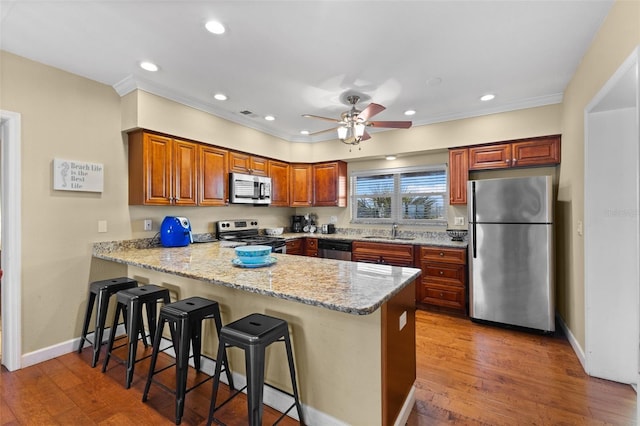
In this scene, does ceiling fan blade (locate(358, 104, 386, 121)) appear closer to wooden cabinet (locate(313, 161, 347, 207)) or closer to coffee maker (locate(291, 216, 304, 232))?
wooden cabinet (locate(313, 161, 347, 207))

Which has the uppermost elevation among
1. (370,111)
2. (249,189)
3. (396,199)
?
(370,111)

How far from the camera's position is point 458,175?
155 inches

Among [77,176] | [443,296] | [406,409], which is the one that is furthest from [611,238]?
[77,176]

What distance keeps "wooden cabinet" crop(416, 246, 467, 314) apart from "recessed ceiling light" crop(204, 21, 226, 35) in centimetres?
326

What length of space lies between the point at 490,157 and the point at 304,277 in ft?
10.4

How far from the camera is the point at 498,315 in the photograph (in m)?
3.27

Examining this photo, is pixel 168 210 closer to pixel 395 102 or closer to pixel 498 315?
pixel 395 102

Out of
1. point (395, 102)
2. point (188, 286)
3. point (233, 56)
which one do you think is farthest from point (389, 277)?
point (395, 102)

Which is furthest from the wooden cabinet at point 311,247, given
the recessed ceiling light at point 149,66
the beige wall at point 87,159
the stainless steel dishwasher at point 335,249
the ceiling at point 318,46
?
the recessed ceiling light at point 149,66

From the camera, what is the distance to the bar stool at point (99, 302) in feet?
8.09

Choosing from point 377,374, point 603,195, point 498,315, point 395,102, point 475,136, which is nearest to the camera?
point 377,374

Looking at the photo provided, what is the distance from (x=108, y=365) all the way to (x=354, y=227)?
147 inches

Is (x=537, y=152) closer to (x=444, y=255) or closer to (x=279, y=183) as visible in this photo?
(x=444, y=255)

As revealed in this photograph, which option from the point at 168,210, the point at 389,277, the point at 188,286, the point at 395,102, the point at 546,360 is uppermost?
the point at 395,102
